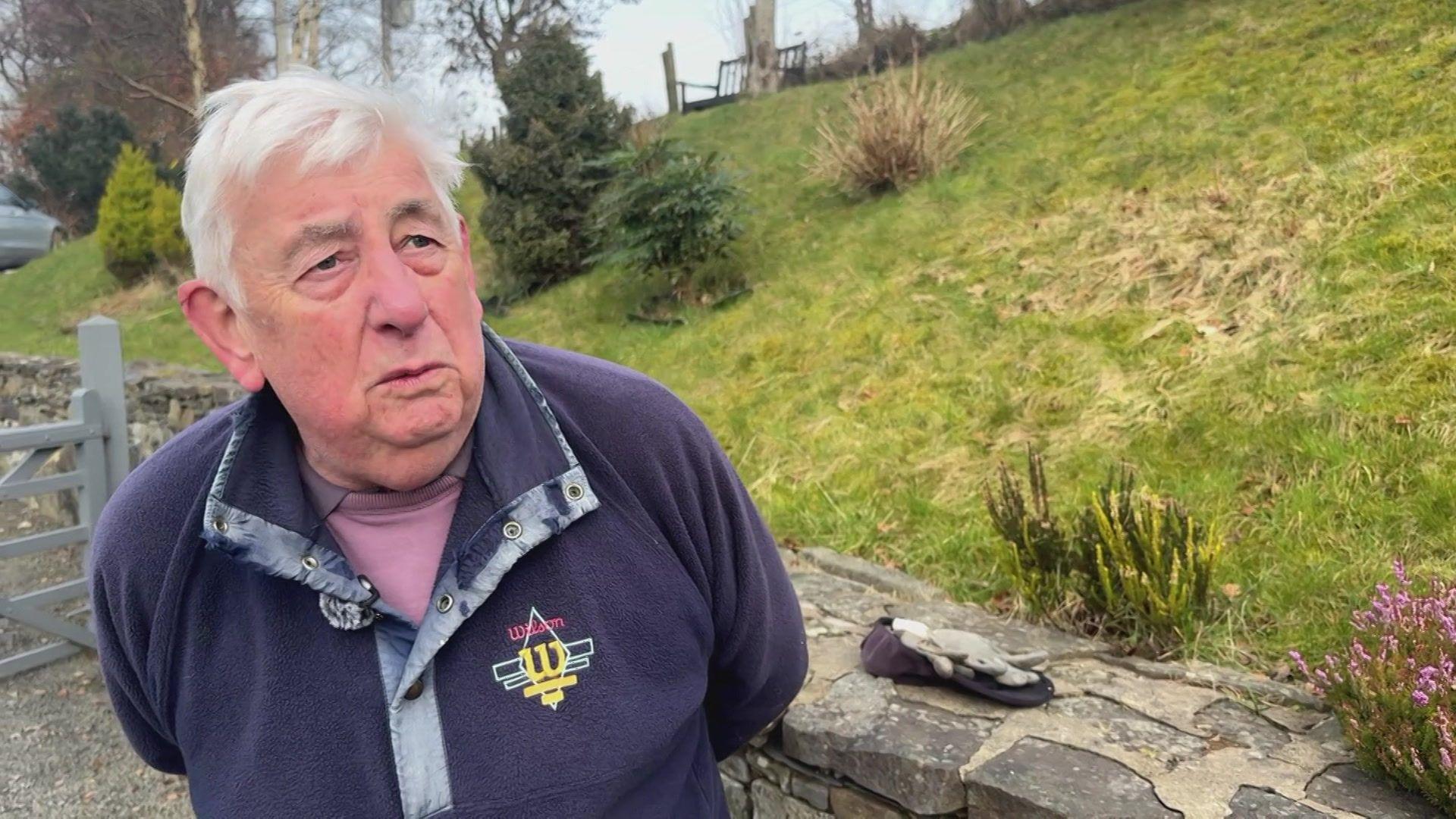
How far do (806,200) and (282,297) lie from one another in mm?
7934

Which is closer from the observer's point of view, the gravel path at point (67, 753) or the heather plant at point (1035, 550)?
the heather plant at point (1035, 550)

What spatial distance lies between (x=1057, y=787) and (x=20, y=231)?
21.0 meters

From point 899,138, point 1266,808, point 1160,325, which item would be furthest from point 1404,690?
point 899,138

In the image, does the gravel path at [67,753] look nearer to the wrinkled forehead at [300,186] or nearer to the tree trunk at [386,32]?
the wrinkled forehead at [300,186]

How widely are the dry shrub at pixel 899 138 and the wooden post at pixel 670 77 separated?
34.0 feet

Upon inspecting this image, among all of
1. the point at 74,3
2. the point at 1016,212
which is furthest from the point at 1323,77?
the point at 74,3

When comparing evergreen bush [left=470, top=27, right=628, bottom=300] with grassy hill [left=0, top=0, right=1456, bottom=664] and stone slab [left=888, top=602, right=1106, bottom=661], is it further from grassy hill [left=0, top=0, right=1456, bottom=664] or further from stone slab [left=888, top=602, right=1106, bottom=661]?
stone slab [left=888, top=602, right=1106, bottom=661]

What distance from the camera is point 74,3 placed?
1552 centimetres

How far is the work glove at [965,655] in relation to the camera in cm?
226

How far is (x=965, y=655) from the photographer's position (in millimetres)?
2291

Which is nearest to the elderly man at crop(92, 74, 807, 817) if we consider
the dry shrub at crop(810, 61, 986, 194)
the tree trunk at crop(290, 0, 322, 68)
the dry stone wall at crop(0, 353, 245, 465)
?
the dry stone wall at crop(0, 353, 245, 465)

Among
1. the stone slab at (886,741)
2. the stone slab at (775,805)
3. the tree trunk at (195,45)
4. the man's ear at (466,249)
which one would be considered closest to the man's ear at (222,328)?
the man's ear at (466,249)

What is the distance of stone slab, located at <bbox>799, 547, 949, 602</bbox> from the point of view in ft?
10.3

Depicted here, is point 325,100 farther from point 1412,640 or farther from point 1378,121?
point 1378,121
